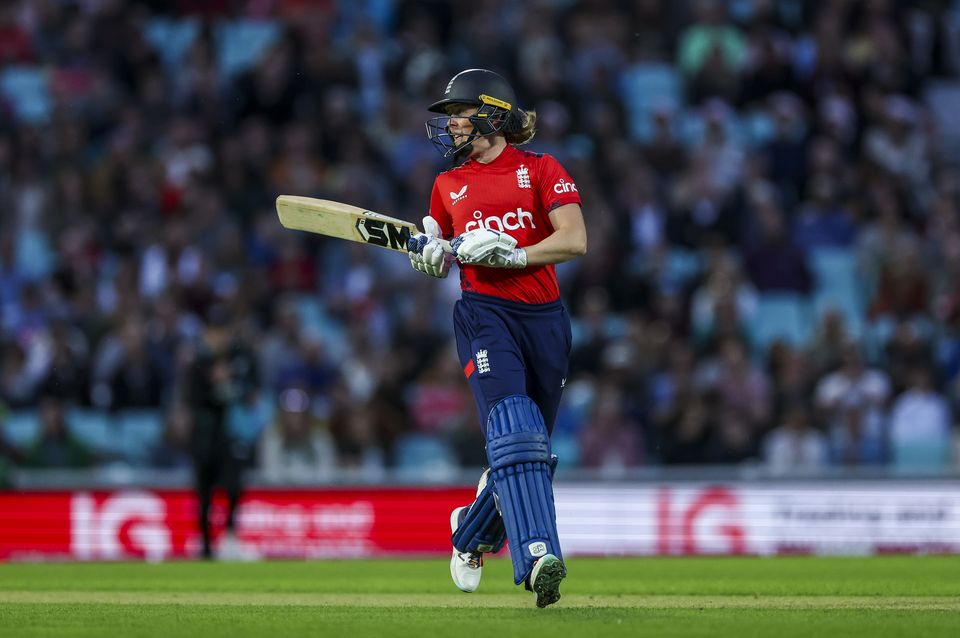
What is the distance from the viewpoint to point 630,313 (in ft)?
51.0

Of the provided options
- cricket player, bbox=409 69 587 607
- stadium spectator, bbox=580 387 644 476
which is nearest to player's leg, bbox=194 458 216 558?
stadium spectator, bbox=580 387 644 476

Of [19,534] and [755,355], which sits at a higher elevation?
[755,355]

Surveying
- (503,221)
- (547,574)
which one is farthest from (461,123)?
(547,574)

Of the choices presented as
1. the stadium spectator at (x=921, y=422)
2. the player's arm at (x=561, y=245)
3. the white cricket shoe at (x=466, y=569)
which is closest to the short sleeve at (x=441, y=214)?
the player's arm at (x=561, y=245)

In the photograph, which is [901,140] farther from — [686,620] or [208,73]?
[686,620]

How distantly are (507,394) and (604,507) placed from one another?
6472 millimetres

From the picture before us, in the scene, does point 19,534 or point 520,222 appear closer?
point 520,222

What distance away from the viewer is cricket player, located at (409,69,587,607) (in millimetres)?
6973

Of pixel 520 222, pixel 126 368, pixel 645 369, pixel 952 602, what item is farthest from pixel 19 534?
pixel 952 602

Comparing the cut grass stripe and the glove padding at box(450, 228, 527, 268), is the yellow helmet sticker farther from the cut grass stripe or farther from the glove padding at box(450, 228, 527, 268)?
the cut grass stripe

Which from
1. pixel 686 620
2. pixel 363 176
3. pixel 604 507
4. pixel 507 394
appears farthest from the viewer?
pixel 363 176

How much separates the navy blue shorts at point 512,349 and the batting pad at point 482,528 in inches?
18.2

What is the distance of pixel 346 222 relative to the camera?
25.2 ft

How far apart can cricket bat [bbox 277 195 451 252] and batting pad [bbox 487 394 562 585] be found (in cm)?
99
